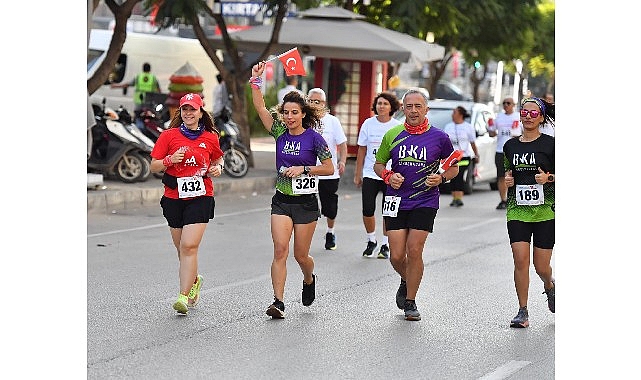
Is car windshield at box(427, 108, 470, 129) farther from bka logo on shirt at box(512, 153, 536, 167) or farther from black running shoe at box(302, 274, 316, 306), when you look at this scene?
bka logo on shirt at box(512, 153, 536, 167)

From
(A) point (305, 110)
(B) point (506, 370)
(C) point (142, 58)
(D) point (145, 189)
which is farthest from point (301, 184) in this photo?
(C) point (142, 58)

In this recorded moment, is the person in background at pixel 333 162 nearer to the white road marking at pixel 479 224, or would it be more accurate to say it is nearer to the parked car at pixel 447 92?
the white road marking at pixel 479 224

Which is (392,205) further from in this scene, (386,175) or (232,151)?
(232,151)

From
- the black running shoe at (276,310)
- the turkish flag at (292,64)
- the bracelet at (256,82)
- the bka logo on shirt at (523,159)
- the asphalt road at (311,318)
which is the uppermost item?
the turkish flag at (292,64)

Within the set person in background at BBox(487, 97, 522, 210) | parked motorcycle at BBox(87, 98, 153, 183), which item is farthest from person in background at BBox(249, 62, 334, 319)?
parked motorcycle at BBox(87, 98, 153, 183)

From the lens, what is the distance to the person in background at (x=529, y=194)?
33.3ft

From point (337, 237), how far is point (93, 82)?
18.2 ft

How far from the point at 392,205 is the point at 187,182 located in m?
1.59

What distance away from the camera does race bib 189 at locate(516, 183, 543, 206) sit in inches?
400

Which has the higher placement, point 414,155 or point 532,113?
point 532,113

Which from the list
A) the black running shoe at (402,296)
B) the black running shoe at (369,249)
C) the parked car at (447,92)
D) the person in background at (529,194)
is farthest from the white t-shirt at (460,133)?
the parked car at (447,92)

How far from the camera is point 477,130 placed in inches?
976
